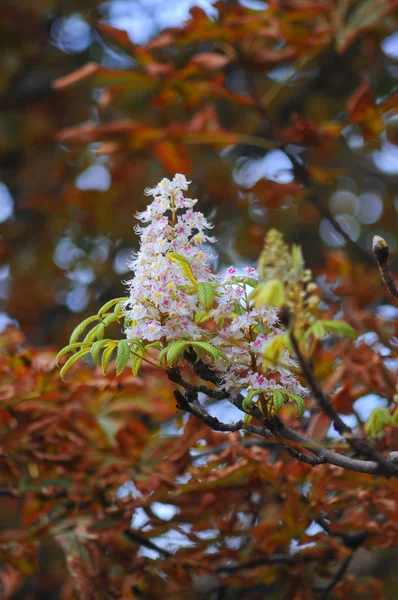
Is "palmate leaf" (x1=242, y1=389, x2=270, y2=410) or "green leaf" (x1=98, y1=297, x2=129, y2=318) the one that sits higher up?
"green leaf" (x1=98, y1=297, x2=129, y2=318)

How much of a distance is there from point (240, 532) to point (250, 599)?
2.55ft

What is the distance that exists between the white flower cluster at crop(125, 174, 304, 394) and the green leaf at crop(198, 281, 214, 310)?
36 mm

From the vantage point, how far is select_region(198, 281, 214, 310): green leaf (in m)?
0.93

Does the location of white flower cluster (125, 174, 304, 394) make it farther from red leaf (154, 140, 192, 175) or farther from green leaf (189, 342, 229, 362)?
red leaf (154, 140, 192, 175)

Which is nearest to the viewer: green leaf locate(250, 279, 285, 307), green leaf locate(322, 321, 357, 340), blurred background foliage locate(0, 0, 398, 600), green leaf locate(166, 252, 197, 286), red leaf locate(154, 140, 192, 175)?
green leaf locate(250, 279, 285, 307)

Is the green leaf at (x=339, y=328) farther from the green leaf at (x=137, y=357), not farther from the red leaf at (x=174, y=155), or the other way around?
the red leaf at (x=174, y=155)

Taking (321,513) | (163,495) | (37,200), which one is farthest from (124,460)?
(37,200)

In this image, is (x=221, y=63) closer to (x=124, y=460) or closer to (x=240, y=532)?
(x=124, y=460)

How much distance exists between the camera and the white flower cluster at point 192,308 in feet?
3.18

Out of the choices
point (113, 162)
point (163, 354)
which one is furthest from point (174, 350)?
point (113, 162)

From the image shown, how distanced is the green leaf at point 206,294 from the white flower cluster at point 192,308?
0.04m

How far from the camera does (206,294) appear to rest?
Result: 0.94m

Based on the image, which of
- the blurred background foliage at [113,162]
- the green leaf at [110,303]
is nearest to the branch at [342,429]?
the green leaf at [110,303]

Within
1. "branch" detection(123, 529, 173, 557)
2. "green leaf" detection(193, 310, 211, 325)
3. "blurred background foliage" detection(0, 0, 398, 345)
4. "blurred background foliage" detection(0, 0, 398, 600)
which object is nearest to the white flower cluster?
"green leaf" detection(193, 310, 211, 325)
